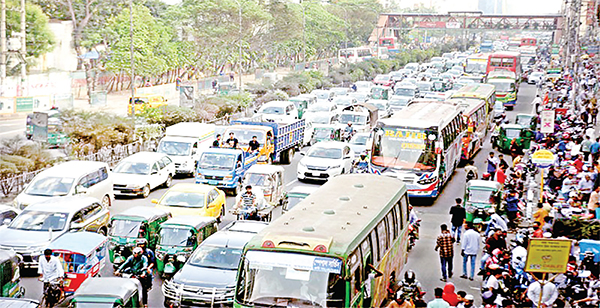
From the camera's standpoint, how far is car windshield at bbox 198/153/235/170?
2766 cm

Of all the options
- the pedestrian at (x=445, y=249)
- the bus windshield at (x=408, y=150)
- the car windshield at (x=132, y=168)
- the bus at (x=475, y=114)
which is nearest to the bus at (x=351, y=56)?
the bus at (x=475, y=114)

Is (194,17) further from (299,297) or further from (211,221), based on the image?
(299,297)

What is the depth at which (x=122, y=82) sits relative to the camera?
2354 inches

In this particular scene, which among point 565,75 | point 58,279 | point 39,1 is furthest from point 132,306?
point 565,75

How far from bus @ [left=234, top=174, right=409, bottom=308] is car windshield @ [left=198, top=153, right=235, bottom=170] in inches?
492

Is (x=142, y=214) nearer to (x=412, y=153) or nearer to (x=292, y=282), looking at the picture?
(x=292, y=282)

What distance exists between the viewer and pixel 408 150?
2609cm

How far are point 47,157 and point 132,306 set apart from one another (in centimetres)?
1776

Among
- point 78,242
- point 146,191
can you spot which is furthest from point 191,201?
point 78,242

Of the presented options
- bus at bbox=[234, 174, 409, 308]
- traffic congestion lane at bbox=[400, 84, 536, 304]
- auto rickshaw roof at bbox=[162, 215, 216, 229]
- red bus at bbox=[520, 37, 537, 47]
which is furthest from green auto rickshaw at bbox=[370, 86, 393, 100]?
red bus at bbox=[520, 37, 537, 47]

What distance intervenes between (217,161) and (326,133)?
10.5 meters

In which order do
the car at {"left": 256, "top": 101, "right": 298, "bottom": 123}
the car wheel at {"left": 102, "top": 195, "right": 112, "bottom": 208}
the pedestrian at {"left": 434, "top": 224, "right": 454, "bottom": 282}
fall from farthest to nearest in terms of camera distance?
the car at {"left": 256, "top": 101, "right": 298, "bottom": 123} < the car wheel at {"left": 102, "top": 195, "right": 112, "bottom": 208} < the pedestrian at {"left": 434, "top": 224, "right": 454, "bottom": 282}

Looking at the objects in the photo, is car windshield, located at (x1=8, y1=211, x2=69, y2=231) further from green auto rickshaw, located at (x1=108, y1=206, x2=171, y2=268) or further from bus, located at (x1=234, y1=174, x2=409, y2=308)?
bus, located at (x1=234, y1=174, x2=409, y2=308)

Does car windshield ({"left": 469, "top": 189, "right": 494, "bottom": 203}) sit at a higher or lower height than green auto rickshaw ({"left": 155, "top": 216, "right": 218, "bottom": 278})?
higher
